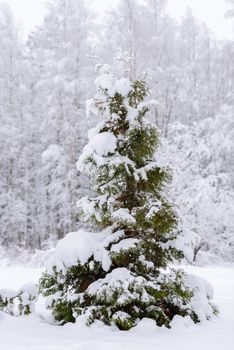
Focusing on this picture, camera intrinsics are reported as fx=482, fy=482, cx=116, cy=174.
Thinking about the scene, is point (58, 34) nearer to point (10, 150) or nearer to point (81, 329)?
point (10, 150)

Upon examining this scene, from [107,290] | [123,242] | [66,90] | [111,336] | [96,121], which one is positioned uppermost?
[66,90]

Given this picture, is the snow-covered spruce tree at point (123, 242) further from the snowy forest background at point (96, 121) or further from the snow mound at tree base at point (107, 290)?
the snowy forest background at point (96, 121)

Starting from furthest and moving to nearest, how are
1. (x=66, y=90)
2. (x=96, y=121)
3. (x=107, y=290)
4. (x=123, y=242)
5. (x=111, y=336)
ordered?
(x=96, y=121) → (x=66, y=90) → (x=123, y=242) → (x=107, y=290) → (x=111, y=336)

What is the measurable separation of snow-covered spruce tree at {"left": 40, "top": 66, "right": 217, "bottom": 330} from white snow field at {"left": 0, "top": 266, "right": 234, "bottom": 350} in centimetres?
18

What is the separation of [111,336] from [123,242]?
1118mm

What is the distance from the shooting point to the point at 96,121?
21.4m

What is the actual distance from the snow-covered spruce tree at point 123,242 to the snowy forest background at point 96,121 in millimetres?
11701

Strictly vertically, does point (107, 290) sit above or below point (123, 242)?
below

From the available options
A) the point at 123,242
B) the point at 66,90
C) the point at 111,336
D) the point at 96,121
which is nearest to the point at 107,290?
the point at 111,336

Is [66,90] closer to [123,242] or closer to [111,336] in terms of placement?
[123,242]

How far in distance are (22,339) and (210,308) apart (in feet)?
8.04

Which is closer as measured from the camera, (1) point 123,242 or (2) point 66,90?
(1) point 123,242

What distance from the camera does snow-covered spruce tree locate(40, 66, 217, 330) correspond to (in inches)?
217

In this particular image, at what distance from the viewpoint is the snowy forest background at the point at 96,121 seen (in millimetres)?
19750
